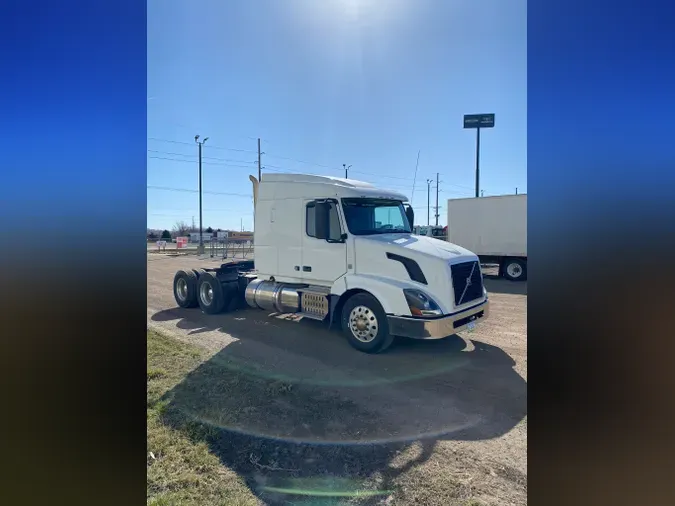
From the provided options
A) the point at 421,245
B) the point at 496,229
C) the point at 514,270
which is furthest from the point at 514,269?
the point at 421,245

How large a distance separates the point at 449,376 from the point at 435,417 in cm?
116

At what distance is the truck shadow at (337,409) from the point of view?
2.55m

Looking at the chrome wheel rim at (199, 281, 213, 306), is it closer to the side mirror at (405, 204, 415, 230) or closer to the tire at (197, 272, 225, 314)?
the tire at (197, 272, 225, 314)

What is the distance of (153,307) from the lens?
881 centimetres

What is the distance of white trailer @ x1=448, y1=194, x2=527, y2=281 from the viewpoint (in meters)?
13.5

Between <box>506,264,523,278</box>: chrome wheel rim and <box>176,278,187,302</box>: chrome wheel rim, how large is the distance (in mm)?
11573

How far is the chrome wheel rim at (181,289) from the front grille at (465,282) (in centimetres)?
646

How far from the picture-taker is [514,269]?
1387cm

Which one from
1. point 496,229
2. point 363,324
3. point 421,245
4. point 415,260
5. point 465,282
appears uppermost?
point 496,229

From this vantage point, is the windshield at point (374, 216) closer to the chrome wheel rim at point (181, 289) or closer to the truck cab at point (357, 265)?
the truck cab at point (357, 265)

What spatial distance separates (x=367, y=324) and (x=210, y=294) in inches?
172

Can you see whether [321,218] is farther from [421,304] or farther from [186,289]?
[186,289]

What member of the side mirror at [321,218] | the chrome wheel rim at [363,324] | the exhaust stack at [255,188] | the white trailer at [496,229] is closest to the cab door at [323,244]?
the side mirror at [321,218]
